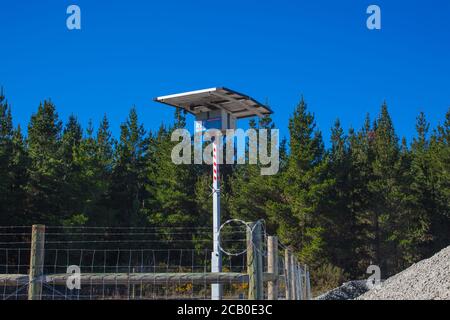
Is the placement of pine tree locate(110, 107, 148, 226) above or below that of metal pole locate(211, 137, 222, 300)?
above

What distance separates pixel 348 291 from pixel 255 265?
16523mm

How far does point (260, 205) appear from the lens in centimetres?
3130

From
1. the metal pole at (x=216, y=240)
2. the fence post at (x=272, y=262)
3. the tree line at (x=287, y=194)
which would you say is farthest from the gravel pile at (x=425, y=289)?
the tree line at (x=287, y=194)

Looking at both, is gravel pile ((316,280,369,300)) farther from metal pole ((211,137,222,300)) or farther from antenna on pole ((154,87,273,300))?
metal pole ((211,137,222,300))

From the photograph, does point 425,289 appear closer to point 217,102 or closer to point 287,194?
point 217,102

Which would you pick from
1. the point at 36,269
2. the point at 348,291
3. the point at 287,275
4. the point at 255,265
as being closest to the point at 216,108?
the point at 287,275

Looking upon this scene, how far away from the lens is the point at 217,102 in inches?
502

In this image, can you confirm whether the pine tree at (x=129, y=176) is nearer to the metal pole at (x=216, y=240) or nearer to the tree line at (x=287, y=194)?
the tree line at (x=287, y=194)

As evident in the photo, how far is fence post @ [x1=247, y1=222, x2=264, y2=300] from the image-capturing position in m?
6.14

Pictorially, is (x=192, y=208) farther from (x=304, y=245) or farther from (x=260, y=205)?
(x=304, y=245)

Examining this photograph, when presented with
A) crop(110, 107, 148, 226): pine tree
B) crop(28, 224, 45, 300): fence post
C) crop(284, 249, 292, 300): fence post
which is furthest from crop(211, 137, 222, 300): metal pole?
crop(110, 107, 148, 226): pine tree

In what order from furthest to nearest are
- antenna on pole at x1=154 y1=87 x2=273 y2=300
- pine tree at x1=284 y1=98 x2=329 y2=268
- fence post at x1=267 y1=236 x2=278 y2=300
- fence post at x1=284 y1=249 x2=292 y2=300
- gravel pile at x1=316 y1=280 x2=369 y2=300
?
pine tree at x1=284 y1=98 x2=329 y2=268 → gravel pile at x1=316 y1=280 x2=369 y2=300 → antenna on pole at x1=154 y1=87 x2=273 y2=300 → fence post at x1=284 y1=249 x2=292 y2=300 → fence post at x1=267 y1=236 x2=278 y2=300

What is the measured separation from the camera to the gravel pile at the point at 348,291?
1989 cm

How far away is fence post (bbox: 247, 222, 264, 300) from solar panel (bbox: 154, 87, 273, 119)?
596 centimetres
